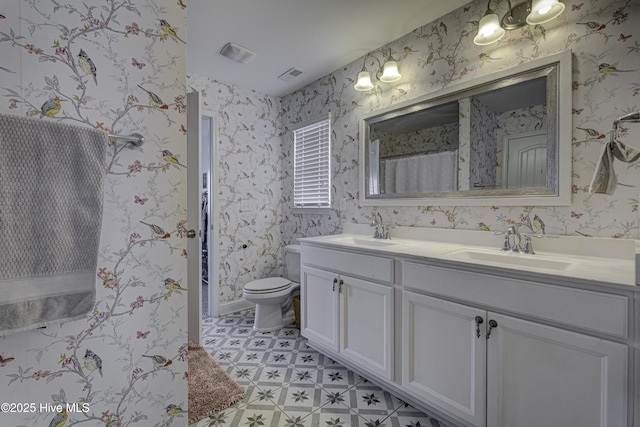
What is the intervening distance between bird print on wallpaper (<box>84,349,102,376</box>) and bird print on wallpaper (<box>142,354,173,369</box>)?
140mm

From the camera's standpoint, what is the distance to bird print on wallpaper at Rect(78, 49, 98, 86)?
95 centimetres

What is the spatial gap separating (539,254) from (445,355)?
2.36ft

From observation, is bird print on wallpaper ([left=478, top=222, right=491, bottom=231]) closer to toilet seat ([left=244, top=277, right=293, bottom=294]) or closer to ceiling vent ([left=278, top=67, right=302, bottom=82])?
toilet seat ([left=244, top=277, right=293, bottom=294])

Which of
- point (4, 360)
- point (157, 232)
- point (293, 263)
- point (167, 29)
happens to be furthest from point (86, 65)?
point (293, 263)

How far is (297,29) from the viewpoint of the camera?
2082mm

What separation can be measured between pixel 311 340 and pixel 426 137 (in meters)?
1.72

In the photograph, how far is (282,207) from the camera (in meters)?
3.41

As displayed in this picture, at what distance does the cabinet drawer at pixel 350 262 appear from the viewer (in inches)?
64.3

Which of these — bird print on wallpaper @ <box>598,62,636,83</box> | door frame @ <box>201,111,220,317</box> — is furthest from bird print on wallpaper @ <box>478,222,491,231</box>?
door frame @ <box>201,111,220,317</box>

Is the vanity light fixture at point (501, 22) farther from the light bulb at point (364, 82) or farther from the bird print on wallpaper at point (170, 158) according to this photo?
the bird print on wallpaper at point (170, 158)

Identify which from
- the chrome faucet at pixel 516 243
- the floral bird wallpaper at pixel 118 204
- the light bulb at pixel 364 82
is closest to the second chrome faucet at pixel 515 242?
the chrome faucet at pixel 516 243

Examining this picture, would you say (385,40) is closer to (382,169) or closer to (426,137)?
(426,137)

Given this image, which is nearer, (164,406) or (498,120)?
(164,406)

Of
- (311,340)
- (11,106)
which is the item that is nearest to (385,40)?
(11,106)
